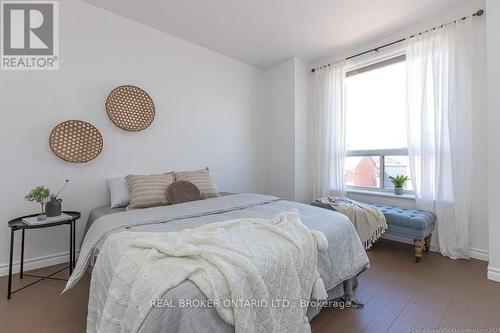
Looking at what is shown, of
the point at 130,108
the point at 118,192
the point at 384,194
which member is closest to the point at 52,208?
the point at 118,192

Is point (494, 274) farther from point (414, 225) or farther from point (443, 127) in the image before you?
point (443, 127)

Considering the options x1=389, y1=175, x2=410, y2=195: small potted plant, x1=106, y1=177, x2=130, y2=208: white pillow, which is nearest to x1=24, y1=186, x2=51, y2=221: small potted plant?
x1=106, y1=177, x2=130, y2=208: white pillow

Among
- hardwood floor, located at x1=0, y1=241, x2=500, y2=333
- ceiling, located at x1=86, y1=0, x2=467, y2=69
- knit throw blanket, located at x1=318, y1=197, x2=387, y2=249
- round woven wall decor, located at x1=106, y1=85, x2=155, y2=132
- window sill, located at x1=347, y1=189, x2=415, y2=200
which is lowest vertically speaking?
hardwood floor, located at x1=0, y1=241, x2=500, y2=333

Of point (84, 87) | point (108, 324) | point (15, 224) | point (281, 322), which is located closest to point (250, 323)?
point (281, 322)

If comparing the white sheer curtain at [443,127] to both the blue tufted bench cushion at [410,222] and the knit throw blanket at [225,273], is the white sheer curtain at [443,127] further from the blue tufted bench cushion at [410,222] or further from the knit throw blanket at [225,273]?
the knit throw blanket at [225,273]

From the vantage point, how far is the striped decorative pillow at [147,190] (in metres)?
2.20

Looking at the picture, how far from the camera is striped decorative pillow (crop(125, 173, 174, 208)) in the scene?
220 centimetres

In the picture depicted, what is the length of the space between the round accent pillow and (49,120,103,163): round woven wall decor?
2.86 feet

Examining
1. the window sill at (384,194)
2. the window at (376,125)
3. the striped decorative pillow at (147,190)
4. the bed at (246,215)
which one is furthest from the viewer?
the window at (376,125)

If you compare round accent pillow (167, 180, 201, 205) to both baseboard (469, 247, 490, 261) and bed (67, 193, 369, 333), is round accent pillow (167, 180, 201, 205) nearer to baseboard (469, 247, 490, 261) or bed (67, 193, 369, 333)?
bed (67, 193, 369, 333)

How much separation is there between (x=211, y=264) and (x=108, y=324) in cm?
47

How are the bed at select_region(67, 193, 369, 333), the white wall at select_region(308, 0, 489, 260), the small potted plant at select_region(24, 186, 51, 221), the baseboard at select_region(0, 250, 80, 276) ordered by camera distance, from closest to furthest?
the bed at select_region(67, 193, 369, 333) → the small potted plant at select_region(24, 186, 51, 221) → the baseboard at select_region(0, 250, 80, 276) → the white wall at select_region(308, 0, 489, 260)

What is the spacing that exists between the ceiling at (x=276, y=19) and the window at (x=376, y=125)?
0.49 m

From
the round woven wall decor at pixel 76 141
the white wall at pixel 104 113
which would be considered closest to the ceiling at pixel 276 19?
the white wall at pixel 104 113
